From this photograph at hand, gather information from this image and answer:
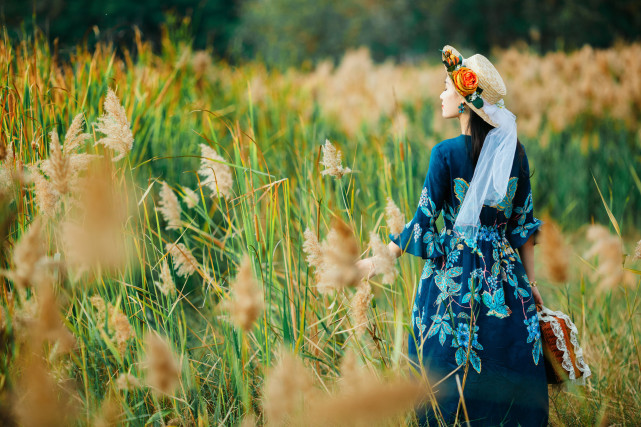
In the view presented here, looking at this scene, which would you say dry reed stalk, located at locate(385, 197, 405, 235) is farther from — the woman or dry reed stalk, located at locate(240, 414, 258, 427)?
dry reed stalk, located at locate(240, 414, 258, 427)

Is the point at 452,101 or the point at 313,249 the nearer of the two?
the point at 313,249

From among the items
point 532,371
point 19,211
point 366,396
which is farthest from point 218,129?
point 366,396

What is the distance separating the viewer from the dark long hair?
1.81 m

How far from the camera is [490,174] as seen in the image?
174 cm

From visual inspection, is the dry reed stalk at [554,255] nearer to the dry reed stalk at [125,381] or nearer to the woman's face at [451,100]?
the woman's face at [451,100]

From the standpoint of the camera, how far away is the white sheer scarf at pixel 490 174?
1722mm

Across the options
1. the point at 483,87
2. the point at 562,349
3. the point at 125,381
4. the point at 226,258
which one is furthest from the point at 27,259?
the point at 226,258

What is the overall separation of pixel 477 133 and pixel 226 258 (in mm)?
1818

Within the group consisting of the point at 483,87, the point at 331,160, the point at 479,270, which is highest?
the point at 483,87

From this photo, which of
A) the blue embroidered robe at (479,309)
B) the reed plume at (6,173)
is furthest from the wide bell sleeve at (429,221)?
the reed plume at (6,173)

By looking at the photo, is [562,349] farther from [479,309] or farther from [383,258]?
[383,258]

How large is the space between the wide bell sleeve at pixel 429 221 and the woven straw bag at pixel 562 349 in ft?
1.49

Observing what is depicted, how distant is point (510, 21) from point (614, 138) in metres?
19.4

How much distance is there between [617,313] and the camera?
2.99 metres
